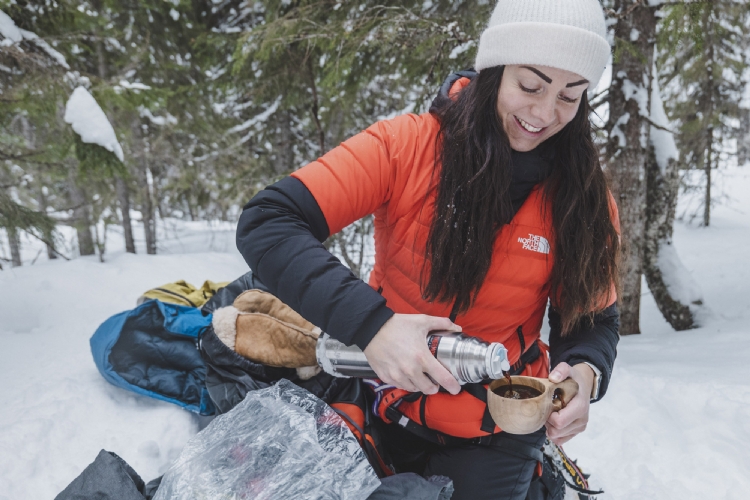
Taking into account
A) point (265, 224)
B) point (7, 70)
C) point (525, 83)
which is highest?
point (7, 70)

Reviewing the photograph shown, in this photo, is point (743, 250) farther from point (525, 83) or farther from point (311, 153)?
point (525, 83)

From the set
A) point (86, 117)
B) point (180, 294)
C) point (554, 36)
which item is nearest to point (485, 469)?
point (554, 36)

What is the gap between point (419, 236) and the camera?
1655mm

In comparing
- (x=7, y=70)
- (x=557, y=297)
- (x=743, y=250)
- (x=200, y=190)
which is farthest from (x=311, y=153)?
(x=743, y=250)

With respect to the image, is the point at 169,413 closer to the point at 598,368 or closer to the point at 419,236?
the point at 419,236

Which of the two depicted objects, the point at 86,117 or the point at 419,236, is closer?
the point at 419,236

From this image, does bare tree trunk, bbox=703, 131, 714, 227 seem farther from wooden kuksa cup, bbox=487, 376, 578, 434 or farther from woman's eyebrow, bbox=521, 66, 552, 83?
wooden kuksa cup, bbox=487, 376, 578, 434

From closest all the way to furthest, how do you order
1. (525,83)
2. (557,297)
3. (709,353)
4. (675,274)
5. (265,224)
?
(265,224) < (525,83) < (557,297) < (709,353) < (675,274)

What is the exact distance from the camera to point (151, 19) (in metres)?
8.50

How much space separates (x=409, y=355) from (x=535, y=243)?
82 cm

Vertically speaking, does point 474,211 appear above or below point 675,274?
above

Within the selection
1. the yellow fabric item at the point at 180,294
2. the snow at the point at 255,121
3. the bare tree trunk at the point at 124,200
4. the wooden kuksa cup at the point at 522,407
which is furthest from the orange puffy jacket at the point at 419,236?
the bare tree trunk at the point at 124,200

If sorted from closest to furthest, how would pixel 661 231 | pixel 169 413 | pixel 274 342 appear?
pixel 274 342 → pixel 169 413 → pixel 661 231

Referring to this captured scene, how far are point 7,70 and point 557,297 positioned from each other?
5.31m
